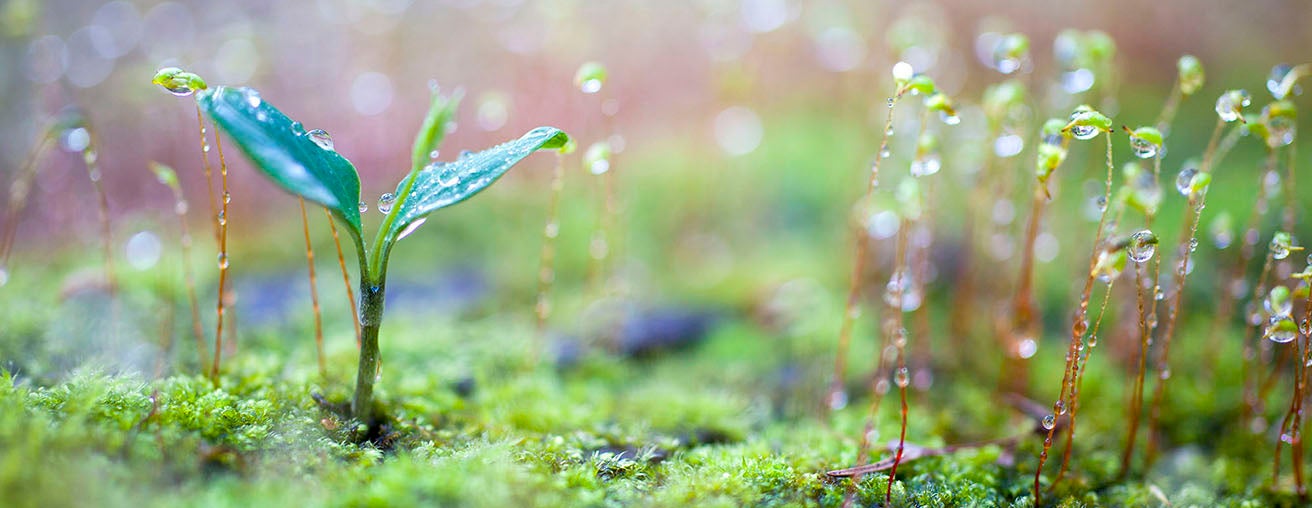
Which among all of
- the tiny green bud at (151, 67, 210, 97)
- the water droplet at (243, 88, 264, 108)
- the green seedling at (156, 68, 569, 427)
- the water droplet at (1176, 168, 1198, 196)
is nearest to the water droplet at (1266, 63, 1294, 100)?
the water droplet at (1176, 168, 1198, 196)

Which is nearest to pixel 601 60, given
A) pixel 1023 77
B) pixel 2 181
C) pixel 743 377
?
pixel 1023 77

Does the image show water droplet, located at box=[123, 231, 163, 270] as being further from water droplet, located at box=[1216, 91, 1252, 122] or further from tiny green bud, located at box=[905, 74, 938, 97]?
water droplet, located at box=[1216, 91, 1252, 122]

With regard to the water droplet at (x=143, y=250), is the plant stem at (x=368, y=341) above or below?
below

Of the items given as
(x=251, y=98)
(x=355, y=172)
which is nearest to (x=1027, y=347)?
(x=355, y=172)

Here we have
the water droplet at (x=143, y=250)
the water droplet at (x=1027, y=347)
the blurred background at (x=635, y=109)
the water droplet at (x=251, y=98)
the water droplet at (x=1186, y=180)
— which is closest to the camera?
the water droplet at (x=251, y=98)

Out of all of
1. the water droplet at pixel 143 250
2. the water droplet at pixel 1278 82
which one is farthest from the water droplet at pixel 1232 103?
the water droplet at pixel 143 250

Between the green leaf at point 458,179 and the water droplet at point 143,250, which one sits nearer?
the green leaf at point 458,179

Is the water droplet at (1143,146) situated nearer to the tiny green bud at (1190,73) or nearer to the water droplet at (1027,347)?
the tiny green bud at (1190,73)
